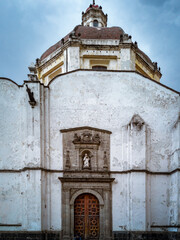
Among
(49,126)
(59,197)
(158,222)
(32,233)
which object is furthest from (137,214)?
(49,126)

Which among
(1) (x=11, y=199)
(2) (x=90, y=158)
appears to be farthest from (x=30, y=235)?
(2) (x=90, y=158)

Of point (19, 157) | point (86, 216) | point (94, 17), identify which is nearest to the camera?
point (86, 216)

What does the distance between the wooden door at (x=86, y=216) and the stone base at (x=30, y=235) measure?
998 mm

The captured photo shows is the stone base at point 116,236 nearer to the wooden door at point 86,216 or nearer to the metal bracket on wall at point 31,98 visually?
the wooden door at point 86,216

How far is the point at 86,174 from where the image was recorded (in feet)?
48.5

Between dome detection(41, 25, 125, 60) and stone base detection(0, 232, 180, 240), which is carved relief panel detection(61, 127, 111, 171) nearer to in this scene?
stone base detection(0, 232, 180, 240)

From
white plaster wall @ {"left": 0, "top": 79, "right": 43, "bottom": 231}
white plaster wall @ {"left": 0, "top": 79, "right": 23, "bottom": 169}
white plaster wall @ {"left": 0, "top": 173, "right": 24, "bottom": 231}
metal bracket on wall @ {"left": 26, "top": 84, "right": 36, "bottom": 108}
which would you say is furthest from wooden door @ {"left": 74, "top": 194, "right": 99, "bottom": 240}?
metal bracket on wall @ {"left": 26, "top": 84, "right": 36, "bottom": 108}

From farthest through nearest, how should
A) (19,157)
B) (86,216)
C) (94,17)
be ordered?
(94,17)
(19,157)
(86,216)

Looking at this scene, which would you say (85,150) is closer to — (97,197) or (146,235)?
(97,197)

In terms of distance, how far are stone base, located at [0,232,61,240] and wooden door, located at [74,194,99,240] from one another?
1.00m

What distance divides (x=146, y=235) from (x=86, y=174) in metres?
3.89

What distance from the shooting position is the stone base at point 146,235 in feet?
45.8

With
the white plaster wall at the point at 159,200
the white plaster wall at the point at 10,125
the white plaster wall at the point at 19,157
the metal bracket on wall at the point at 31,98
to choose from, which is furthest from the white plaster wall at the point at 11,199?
the white plaster wall at the point at 159,200

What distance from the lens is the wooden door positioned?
47.0 ft
